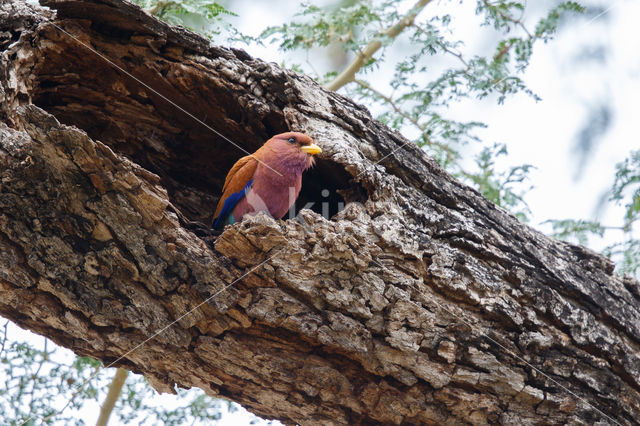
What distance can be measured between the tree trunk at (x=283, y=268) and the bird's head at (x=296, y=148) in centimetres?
8

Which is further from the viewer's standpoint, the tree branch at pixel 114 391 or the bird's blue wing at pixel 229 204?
the tree branch at pixel 114 391

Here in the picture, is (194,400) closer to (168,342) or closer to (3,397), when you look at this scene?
(3,397)

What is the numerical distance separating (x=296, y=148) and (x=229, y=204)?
22.6 inches

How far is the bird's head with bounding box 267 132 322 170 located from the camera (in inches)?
120

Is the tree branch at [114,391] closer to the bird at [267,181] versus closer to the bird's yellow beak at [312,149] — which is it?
the bird at [267,181]

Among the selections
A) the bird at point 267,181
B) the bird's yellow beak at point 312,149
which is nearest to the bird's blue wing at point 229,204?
the bird at point 267,181

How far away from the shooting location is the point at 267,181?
10.9ft

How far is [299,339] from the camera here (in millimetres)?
2615

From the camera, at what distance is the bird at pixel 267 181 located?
3184 millimetres

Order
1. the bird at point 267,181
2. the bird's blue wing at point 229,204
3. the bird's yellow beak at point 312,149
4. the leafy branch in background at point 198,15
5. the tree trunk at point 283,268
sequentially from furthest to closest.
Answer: the leafy branch in background at point 198,15 < the bird's blue wing at point 229,204 < the bird at point 267,181 < the bird's yellow beak at point 312,149 < the tree trunk at point 283,268

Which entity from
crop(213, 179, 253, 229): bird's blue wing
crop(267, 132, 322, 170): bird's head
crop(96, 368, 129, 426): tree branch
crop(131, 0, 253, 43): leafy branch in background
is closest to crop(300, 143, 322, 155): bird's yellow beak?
crop(267, 132, 322, 170): bird's head

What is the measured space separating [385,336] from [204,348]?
2.68 feet

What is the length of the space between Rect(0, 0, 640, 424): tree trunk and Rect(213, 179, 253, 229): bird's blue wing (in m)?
0.30

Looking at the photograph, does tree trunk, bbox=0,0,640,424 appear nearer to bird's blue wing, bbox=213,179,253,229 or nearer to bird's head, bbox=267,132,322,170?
bird's head, bbox=267,132,322,170
